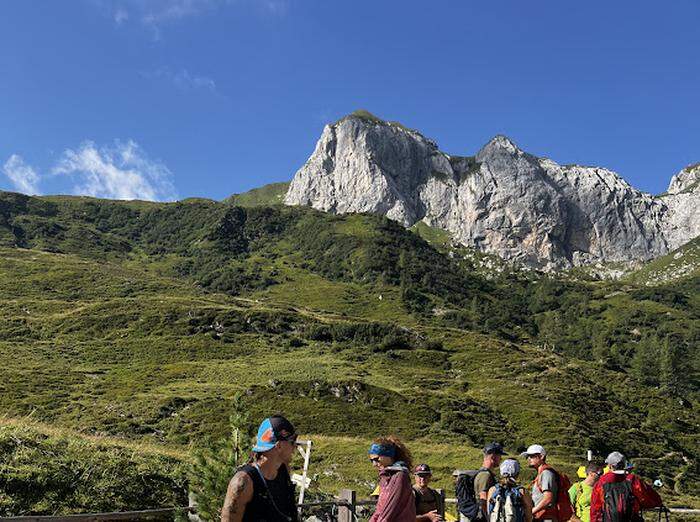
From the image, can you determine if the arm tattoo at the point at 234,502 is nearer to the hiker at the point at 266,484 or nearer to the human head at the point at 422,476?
the hiker at the point at 266,484

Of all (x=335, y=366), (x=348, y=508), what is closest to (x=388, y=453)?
(x=348, y=508)

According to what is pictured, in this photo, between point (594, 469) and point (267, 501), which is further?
point (594, 469)

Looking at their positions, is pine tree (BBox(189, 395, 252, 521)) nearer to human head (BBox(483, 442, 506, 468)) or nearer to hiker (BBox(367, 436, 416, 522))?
hiker (BBox(367, 436, 416, 522))

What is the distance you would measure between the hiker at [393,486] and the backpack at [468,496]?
2.07 meters

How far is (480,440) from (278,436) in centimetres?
4762

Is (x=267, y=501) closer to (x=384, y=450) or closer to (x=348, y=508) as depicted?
(x=384, y=450)

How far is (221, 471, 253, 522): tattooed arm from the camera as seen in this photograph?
3715mm

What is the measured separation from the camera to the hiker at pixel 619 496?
6.64m

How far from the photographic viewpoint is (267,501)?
3.84m

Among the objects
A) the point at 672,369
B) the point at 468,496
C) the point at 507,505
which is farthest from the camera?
the point at 672,369

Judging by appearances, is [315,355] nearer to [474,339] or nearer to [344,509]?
[474,339]

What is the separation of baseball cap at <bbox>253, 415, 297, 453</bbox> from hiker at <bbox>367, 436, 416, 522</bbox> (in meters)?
1.11

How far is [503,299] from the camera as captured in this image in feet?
580

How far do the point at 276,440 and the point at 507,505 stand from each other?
3.27 metres
